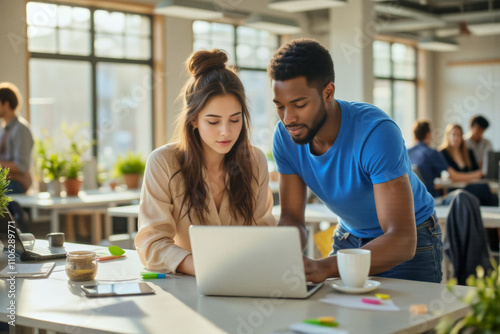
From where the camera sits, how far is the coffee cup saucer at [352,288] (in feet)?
5.54

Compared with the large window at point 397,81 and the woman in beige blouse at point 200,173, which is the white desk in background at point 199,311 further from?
the large window at point 397,81

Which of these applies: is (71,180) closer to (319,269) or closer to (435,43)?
(319,269)

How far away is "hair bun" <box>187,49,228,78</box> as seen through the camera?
2.22 m

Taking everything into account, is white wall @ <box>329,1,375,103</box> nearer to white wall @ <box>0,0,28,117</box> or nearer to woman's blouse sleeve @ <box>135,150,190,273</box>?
white wall @ <box>0,0,28,117</box>

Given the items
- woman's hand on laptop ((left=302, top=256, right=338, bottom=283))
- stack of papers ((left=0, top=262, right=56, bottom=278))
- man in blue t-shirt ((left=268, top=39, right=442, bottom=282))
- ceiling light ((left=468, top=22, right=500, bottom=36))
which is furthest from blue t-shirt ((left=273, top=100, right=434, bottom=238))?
ceiling light ((left=468, top=22, right=500, bottom=36))

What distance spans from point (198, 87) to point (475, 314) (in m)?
1.42

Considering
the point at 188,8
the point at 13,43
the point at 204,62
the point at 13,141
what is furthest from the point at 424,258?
the point at 13,43

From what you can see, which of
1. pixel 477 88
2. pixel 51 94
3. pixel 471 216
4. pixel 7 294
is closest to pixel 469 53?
pixel 477 88

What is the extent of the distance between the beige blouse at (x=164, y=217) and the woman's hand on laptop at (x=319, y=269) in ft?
1.38

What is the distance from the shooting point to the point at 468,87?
12.9 meters

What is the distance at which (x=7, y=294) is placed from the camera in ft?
5.81

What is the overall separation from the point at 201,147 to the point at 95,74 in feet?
18.9

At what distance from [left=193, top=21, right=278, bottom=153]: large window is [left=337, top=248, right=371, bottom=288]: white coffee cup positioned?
716 cm

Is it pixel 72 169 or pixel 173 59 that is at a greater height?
pixel 173 59
